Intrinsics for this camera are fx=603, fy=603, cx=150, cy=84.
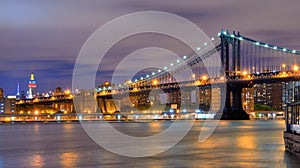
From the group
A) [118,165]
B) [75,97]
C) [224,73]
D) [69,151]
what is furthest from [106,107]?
[118,165]

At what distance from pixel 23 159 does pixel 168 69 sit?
3797 inches

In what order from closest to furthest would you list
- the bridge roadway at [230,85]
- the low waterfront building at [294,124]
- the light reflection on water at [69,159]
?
the light reflection on water at [69,159] → the low waterfront building at [294,124] → the bridge roadway at [230,85]

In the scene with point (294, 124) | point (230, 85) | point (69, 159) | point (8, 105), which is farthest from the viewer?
point (8, 105)

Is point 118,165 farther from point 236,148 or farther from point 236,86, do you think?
point 236,86

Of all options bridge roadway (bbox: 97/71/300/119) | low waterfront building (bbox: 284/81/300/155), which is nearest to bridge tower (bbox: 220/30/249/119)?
bridge roadway (bbox: 97/71/300/119)

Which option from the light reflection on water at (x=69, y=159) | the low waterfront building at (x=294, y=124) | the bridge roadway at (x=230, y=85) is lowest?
the light reflection on water at (x=69, y=159)

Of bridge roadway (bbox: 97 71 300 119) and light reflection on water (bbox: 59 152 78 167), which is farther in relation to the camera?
bridge roadway (bbox: 97 71 300 119)

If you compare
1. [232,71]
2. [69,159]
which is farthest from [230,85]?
[69,159]

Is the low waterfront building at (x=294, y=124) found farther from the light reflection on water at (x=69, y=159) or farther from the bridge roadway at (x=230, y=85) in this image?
the bridge roadway at (x=230, y=85)

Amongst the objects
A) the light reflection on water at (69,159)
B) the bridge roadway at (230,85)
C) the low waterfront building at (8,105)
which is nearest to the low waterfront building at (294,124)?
the light reflection on water at (69,159)

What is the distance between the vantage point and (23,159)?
30.0 meters

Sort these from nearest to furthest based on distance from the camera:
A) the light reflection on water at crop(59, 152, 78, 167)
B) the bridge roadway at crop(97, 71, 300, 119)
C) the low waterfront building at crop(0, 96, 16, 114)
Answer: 1. the light reflection on water at crop(59, 152, 78, 167)
2. the bridge roadway at crop(97, 71, 300, 119)
3. the low waterfront building at crop(0, 96, 16, 114)

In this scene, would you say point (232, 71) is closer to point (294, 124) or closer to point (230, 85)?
point (230, 85)

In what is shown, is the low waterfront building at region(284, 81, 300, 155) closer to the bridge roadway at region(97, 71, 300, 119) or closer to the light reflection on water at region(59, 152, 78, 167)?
the light reflection on water at region(59, 152, 78, 167)
